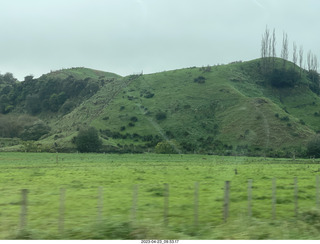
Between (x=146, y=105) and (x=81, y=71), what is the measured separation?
318 ft

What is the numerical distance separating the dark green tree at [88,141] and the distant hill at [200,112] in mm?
2011

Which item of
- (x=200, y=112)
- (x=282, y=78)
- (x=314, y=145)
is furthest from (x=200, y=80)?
(x=314, y=145)

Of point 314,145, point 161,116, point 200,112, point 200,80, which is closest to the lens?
point 314,145

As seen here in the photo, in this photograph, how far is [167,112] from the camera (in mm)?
91375

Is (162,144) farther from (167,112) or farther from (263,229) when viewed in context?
(263,229)

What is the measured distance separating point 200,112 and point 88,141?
2835 cm

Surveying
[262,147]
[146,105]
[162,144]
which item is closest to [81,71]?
[146,105]

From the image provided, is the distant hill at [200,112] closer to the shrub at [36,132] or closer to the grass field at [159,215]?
the shrub at [36,132]

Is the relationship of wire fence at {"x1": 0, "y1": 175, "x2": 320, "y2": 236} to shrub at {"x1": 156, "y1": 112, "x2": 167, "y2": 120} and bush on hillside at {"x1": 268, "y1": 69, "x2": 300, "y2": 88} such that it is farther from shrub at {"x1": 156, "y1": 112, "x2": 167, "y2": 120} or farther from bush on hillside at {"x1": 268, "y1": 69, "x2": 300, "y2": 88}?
bush on hillside at {"x1": 268, "y1": 69, "x2": 300, "y2": 88}

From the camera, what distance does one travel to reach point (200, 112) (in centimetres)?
9112

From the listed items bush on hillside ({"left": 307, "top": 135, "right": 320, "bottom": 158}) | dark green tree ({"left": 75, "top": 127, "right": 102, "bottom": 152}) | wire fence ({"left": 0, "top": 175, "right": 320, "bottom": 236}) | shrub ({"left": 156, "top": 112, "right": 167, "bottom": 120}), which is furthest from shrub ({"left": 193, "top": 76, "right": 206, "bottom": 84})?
wire fence ({"left": 0, "top": 175, "right": 320, "bottom": 236})

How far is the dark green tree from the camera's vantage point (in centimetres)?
8019

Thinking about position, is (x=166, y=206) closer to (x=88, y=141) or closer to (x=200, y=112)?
(x=88, y=141)

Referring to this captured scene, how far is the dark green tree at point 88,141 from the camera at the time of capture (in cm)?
8019
